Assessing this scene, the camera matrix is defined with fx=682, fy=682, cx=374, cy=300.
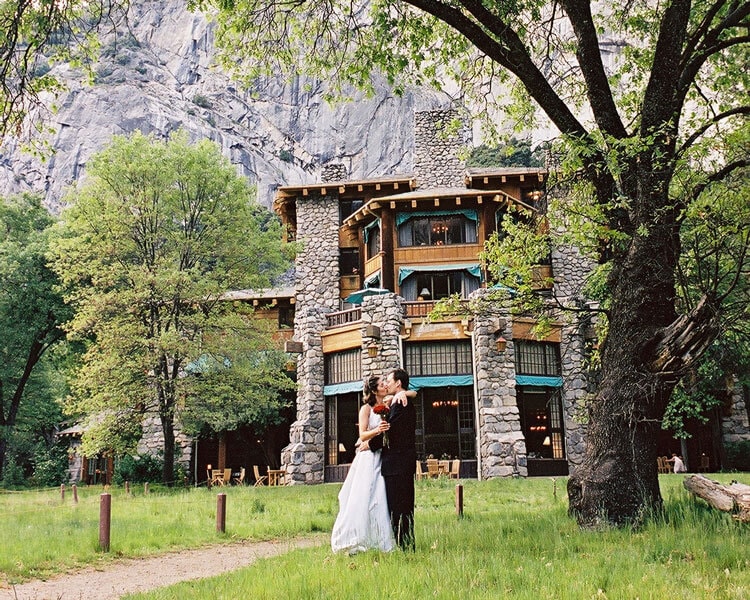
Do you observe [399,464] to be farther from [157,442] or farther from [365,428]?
[157,442]

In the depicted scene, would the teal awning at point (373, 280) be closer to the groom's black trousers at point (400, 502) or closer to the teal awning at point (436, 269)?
the teal awning at point (436, 269)

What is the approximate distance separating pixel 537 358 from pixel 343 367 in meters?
8.21

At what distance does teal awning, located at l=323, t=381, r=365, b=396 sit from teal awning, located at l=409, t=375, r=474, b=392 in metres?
2.39

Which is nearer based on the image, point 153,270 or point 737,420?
point 153,270

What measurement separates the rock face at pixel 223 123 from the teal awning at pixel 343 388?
181ft

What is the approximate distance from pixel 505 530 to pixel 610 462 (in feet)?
5.28

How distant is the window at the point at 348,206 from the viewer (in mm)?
34500

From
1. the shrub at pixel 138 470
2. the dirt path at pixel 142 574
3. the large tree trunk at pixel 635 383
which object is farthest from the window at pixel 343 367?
the large tree trunk at pixel 635 383

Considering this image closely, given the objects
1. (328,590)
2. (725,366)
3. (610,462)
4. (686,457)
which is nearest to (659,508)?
(610,462)

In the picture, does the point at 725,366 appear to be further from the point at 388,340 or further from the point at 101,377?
the point at 101,377

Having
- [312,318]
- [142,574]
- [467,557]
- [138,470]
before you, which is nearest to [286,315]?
[312,318]

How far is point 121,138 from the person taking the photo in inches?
931

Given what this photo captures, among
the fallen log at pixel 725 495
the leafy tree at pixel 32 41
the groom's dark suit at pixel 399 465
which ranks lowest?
the fallen log at pixel 725 495

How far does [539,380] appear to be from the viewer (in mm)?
27875
